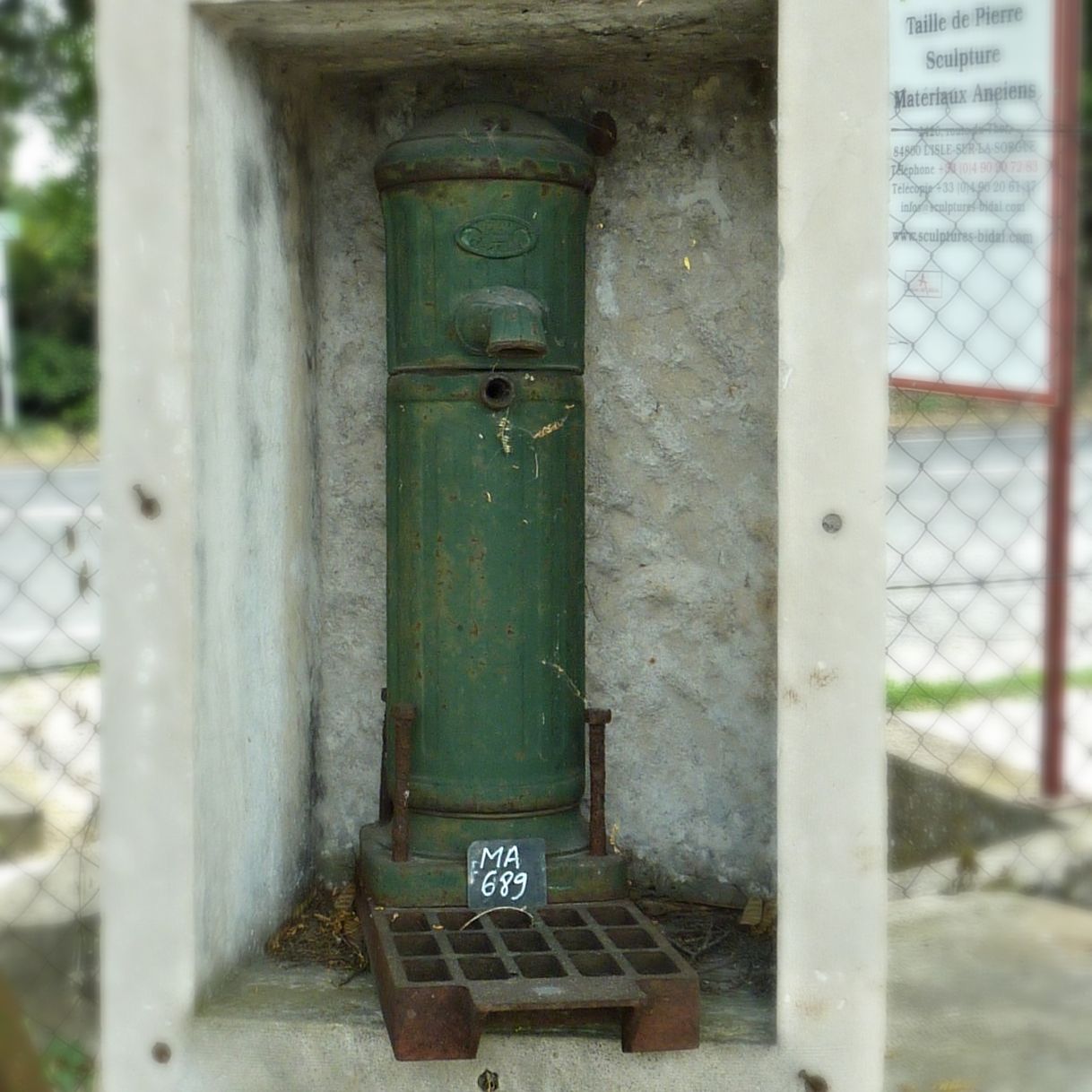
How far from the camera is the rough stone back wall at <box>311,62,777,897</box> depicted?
2799 mm

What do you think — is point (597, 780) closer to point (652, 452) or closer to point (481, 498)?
point (481, 498)

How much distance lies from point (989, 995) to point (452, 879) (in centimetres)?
162

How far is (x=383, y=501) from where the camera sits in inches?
114

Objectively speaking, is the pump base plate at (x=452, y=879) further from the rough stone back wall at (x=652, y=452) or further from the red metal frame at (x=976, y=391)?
→ the red metal frame at (x=976, y=391)

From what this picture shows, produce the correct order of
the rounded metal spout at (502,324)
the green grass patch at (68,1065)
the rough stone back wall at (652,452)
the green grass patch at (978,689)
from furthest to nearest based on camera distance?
the green grass patch at (978,689)
the green grass patch at (68,1065)
the rough stone back wall at (652,452)
the rounded metal spout at (502,324)

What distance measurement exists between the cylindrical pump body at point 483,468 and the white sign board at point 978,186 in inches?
55.9

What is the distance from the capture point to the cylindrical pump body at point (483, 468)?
8.21 feet

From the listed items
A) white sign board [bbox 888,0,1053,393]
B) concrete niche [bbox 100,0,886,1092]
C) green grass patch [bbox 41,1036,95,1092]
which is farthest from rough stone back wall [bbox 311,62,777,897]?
white sign board [bbox 888,0,1053,393]

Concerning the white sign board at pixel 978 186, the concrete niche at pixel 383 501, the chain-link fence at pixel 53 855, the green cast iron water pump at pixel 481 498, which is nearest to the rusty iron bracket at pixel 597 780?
the green cast iron water pump at pixel 481 498

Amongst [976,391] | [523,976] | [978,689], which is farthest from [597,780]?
[978,689]

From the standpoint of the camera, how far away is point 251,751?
2.52 metres

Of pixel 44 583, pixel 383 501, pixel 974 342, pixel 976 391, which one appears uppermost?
pixel 974 342

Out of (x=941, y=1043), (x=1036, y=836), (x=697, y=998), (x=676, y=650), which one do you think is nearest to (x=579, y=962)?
(x=697, y=998)

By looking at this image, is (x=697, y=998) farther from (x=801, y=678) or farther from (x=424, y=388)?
(x=424, y=388)
